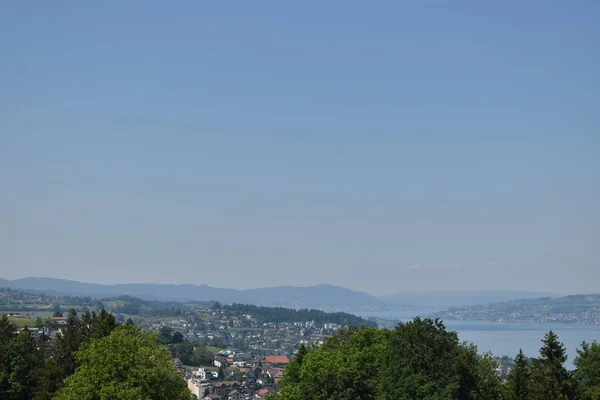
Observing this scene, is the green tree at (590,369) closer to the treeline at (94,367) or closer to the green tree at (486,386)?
the green tree at (486,386)

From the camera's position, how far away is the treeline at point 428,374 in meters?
28.8

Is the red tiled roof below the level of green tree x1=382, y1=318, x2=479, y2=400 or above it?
below

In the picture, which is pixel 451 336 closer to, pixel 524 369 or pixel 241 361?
pixel 524 369

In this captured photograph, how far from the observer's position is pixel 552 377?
2825 cm

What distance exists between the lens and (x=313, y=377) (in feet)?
118

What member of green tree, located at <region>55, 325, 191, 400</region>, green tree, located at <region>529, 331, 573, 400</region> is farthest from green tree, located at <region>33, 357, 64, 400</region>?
green tree, located at <region>529, 331, 573, 400</region>

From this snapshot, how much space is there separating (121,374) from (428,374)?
1573 centimetres

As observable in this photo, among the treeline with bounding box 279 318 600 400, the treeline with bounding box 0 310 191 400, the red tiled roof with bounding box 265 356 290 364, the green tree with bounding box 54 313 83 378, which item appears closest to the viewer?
the treeline with bounding box 279 318 600 400

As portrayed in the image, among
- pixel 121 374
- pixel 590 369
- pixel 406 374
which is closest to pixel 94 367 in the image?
pixel 121 374

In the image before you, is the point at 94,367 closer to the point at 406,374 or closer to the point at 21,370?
the point at 21,370

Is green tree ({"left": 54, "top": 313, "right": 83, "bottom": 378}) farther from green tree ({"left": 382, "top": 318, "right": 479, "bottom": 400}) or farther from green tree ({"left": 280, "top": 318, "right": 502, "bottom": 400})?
green tree ({"left": 382, "top": 318, "right": 479, "bottom": 400})

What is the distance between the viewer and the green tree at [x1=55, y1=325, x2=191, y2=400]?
115ft

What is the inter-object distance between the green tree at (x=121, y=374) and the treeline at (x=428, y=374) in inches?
273

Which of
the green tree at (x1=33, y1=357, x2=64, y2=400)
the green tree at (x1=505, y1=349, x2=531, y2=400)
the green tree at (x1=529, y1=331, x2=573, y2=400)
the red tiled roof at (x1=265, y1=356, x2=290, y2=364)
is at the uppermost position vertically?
the green tree at (x1=529, y1=331, x2=573, y2=400)
